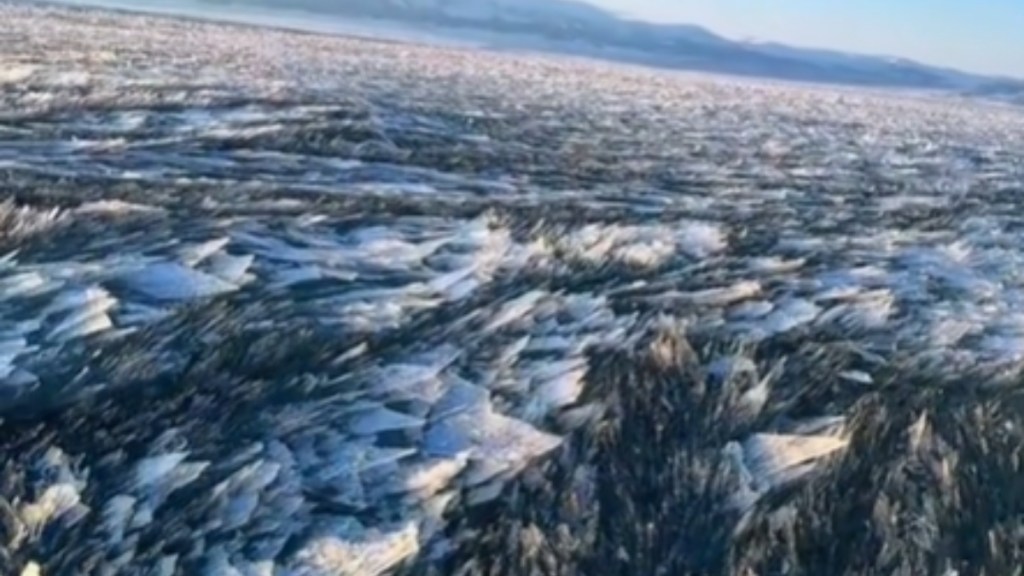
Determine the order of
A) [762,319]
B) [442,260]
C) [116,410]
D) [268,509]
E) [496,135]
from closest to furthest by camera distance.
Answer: [268,509] < [116,410] < [762,319] < [442,260] < [496,135]

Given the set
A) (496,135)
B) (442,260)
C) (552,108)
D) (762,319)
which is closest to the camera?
(762,319)

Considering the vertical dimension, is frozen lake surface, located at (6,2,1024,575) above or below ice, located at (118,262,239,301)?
below

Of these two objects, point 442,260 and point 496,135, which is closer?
point 442,260

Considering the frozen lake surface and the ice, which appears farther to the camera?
the ice

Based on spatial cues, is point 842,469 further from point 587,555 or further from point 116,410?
point 116,410

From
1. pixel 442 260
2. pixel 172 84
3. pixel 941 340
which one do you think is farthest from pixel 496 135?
pixel 941 340

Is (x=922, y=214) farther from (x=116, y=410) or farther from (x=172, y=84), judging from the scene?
(x=172, y=84)

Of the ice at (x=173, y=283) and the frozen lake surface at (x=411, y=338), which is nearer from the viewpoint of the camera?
the frozen lake surface at (x=411, y=338)

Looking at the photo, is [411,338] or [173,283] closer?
[411,338]

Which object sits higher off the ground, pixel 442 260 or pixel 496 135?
pixel 442 260

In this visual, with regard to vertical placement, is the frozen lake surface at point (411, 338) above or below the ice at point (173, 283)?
below
